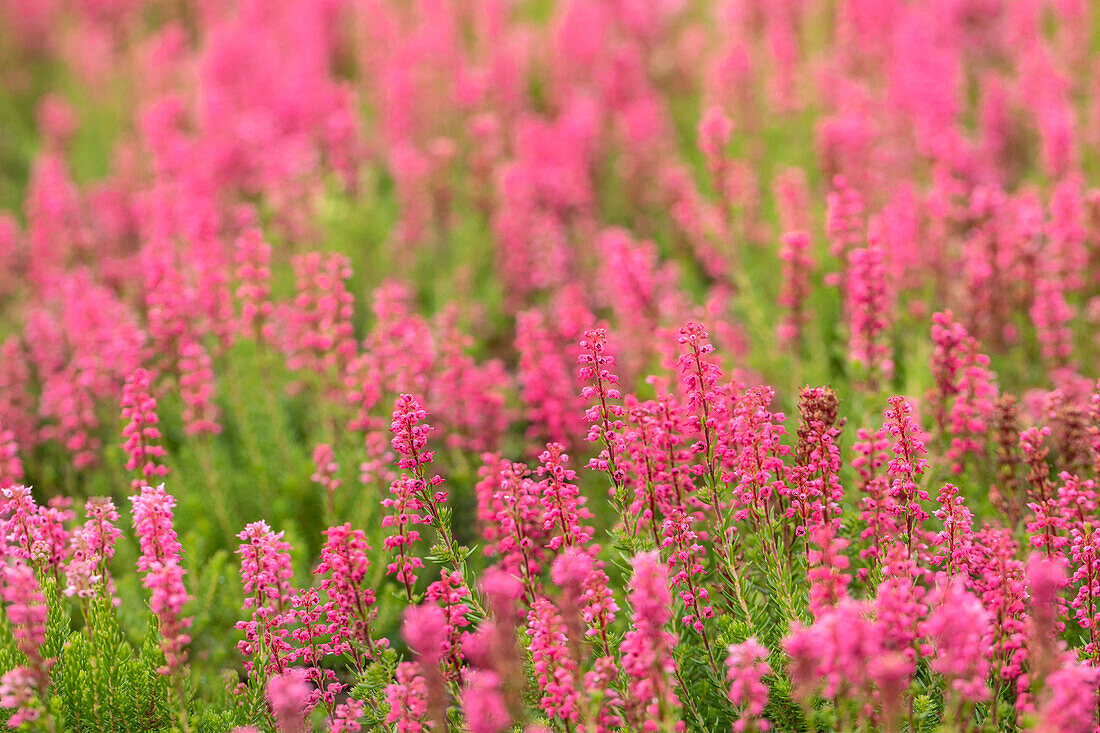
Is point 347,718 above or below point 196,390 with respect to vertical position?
below

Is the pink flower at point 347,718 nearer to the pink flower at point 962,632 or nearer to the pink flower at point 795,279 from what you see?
the pink flower at point 962,632

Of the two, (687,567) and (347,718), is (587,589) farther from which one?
(347,718)

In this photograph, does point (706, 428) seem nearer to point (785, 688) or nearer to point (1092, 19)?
point (785, 688)

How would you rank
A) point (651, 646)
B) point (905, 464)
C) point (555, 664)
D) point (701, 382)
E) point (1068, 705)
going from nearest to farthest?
point (1068, 705)
point (651, 646)
point (555, 664)
point (905, 464)
point (701, 382)

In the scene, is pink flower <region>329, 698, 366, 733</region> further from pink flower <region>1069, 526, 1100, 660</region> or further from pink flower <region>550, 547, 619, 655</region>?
pink flower <region>1069, 526, 1100, 660</region>

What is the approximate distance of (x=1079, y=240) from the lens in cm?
584

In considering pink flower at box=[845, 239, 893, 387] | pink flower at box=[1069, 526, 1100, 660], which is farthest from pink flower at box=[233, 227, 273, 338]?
pink flower at box=[1069, 526, 1100, 660]

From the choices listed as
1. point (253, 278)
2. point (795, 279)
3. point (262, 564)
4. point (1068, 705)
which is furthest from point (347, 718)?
point (795, 279)

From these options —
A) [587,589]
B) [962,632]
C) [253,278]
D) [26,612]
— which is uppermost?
[253,278]

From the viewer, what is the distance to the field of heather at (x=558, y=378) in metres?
3.16

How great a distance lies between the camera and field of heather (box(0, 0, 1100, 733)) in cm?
316

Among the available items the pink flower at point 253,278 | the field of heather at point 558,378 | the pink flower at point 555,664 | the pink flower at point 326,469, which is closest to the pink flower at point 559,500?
A: the field of heather at point 558,378

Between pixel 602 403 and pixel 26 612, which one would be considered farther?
pixel 602 403

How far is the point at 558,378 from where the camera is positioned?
5.22m
